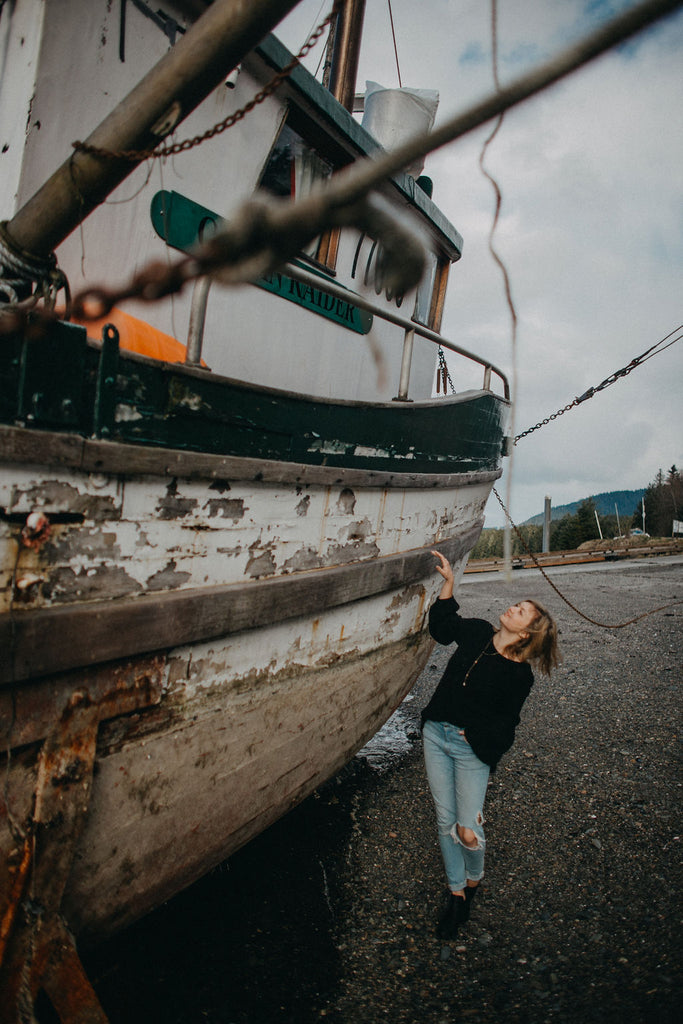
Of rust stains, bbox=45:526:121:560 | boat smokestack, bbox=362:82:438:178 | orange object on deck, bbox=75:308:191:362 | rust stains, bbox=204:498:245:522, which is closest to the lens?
rust stains, bbox=45:526:121:560

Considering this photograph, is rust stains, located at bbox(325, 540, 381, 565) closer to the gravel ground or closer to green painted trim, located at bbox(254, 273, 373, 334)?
green painted trim, located at bbox(254, 273, 373, 334)

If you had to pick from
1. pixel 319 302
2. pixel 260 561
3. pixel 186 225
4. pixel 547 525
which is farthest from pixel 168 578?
pixel 547 525

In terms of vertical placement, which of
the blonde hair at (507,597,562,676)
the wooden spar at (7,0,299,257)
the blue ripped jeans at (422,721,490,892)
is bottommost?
the blue ripped jeans at (422,721,490,892)

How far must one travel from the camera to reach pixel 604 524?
213ft

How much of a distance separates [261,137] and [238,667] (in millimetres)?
2989

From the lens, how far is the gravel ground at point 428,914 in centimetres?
225

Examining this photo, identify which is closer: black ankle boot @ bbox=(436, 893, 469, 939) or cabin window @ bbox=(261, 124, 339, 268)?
black ankle boot @ bbox=(436, 893, 469, 939)

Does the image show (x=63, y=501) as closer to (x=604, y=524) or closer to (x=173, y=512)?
(x=173, y=512)

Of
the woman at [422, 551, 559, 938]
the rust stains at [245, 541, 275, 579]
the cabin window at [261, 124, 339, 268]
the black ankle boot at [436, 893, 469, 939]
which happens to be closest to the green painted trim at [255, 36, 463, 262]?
the cabin window at [261, 124, 339, 268]

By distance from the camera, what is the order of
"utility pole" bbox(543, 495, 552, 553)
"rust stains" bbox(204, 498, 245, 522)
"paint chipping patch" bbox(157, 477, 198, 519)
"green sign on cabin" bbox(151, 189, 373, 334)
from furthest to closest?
"utility pole" bbox(543, 495, 552, 553), "green sign on cabin" bbox(151, 189, 373, 334), "rust stains" bbox(204, 498, 245, 522), "paint chipping patch" bbox(157, 477, 198, 519)

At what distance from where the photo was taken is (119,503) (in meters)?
1.89

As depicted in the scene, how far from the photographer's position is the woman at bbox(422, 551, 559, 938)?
2.70m

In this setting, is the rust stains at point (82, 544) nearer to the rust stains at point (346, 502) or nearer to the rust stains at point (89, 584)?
the rust stains at point (89, 584)

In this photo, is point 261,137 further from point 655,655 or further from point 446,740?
point 655,655
